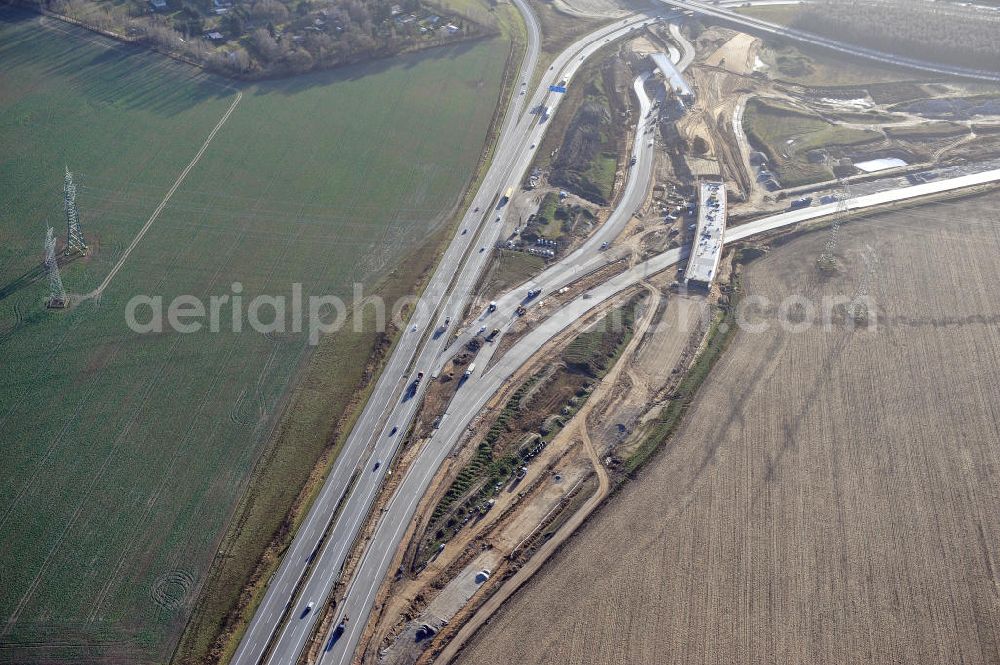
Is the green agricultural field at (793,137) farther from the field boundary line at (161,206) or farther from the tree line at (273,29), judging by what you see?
the field boundary line at (161,206)

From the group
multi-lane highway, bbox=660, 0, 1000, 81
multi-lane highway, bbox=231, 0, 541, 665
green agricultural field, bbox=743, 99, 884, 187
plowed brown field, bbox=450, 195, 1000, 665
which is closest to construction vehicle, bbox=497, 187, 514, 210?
multi-lane highway, bbox=231, 0, 541, 665

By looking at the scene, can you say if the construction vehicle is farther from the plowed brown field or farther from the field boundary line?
the field boundary line

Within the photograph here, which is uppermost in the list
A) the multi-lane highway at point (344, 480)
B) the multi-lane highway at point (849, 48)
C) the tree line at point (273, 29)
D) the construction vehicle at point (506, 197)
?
the multi-lane highway at point (849, 48)

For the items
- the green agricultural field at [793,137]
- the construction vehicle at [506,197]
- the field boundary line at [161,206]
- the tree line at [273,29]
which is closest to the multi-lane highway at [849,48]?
the green agricultural field at [793,137]

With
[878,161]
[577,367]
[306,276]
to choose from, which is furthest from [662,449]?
[878,161]

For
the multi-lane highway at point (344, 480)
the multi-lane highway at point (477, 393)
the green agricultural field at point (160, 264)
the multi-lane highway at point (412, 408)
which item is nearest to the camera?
the multi-lane highway at point (344, 480)

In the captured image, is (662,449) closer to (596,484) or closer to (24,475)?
(596,484)

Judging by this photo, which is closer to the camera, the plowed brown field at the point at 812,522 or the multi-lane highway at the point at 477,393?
the plowed brown field at the point at 812,522
